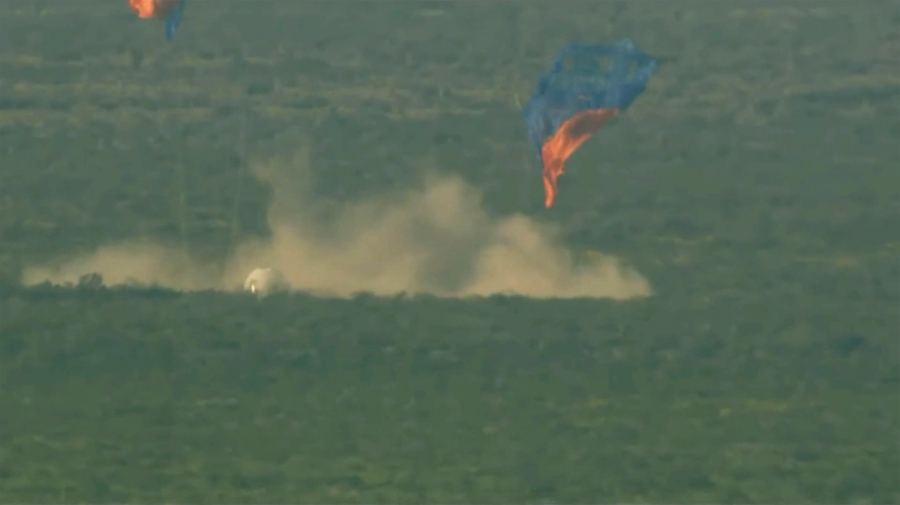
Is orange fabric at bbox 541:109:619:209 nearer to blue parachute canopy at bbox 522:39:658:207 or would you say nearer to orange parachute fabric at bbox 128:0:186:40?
blue parachute canopy at bbox 522:39:658:207

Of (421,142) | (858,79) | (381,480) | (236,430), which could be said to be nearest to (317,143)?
(421,142)

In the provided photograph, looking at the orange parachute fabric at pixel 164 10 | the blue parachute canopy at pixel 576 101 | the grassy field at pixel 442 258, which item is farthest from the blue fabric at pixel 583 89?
the orange parachute fabric at pixel 164 10

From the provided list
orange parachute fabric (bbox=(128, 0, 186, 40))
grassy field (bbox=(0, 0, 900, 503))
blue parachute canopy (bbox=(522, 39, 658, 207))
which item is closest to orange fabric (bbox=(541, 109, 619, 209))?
blue parachute canopy (bbox=(522, 39, 658, 207))

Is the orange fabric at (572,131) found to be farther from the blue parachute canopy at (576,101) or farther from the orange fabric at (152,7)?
the orange fabric at (152,7)

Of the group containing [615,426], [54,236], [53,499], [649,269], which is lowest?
[53,499]

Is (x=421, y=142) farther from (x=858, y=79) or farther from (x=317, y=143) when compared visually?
(x=858, y=79)

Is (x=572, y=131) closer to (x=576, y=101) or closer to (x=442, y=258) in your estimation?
(x=576, y=101)
